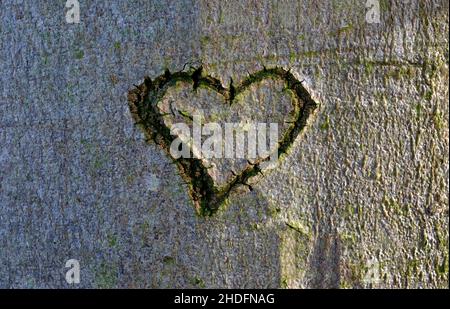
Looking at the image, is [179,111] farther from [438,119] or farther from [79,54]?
[438,119]

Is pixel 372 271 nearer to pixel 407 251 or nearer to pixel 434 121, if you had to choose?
pixel 407 251

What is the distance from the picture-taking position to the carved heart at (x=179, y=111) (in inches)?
30.5

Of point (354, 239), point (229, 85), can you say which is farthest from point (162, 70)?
point (354, 239)

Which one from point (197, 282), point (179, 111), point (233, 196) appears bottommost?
point (197, 282)

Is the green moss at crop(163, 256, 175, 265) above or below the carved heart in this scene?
below

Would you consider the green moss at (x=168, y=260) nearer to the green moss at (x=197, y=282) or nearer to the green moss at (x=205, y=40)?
the green moss at (x=197, y=282)

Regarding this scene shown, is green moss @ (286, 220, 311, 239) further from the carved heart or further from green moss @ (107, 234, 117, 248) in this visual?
green moss @ (107, 234, 117, 248)

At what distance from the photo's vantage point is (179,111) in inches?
30.5

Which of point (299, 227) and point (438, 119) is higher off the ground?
point (438, 119)

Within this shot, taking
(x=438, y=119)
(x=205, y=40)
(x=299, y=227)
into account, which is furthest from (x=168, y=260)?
(x=438, y=119)

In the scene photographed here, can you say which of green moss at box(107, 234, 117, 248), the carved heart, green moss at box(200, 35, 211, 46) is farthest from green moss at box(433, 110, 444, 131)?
green moss at box(107, 234, 117, 248)

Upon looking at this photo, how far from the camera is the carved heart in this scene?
77 centimetres

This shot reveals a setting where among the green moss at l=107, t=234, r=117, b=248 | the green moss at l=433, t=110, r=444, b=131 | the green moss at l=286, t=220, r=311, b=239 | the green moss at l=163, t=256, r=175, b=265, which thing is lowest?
the green moss at l=163, t=256, r=175, b=265

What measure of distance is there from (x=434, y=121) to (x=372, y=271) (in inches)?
8.6
